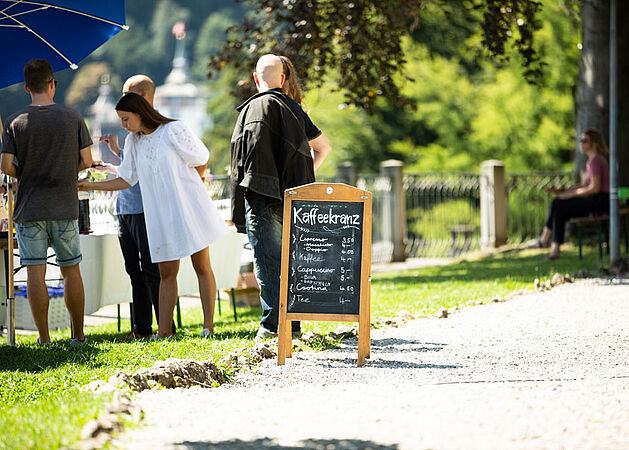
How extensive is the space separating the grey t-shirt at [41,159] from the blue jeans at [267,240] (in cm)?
137

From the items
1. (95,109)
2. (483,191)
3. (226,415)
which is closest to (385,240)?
(483,191)

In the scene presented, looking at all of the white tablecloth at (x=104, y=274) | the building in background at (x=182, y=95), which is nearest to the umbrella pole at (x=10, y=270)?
the white tablecloth at (x=104, y=274)

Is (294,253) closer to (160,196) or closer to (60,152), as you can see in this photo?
(160,196)

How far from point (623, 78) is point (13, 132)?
11.0 m

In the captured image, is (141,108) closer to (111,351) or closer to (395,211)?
(111,351)

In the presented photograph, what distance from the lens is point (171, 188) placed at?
6754 mm

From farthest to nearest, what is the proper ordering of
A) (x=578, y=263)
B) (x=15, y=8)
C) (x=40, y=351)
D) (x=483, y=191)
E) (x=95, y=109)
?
(x=95, y=109), (x=483, y=191), (x=578, y=263), (x=15, y=8), (x=40, y=351)

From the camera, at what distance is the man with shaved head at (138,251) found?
7.18 metres

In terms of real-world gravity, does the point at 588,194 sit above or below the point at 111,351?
above

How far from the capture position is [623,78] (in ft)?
48.6

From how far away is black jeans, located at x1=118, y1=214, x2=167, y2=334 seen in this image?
7266mm

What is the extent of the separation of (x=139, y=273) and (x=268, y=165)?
1.61 meters

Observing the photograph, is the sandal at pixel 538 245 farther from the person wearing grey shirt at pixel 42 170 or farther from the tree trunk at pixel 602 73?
the person wearing grey shirt at pixel 42 170

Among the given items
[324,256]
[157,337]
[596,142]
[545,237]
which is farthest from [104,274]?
[545,237]
